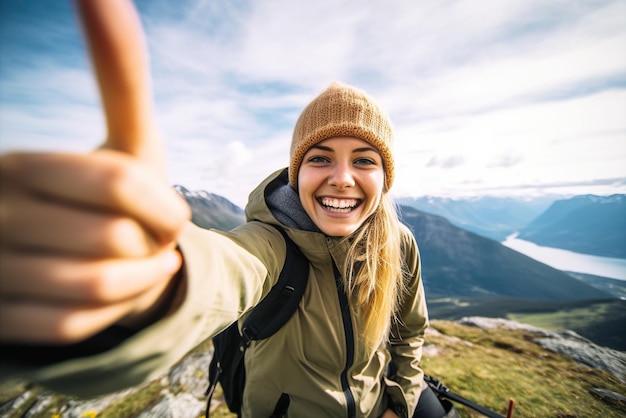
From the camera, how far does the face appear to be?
2.68 m

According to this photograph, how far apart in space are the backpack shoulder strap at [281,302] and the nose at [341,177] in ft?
2.52

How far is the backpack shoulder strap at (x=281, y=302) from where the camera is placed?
2.42 m

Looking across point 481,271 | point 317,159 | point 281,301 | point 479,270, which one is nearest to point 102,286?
point 281,301

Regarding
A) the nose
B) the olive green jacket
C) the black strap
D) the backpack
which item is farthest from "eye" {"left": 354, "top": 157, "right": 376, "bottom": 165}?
the black strap

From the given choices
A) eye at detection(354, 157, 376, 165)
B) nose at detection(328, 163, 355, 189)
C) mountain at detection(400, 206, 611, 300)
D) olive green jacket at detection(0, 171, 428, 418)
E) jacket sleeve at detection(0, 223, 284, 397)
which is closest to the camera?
jacket sleeve at detection(0, 223, 284, 397)

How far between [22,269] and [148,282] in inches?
9.9

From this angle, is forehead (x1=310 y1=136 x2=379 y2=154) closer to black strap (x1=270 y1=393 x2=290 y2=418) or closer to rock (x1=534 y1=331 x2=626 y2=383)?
black strap (x1=270 y1=393 x2=290 y2=418)

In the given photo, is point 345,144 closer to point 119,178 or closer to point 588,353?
point 119,178

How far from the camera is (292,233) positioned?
2.58 m

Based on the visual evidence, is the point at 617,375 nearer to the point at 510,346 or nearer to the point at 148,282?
the point at 510,346

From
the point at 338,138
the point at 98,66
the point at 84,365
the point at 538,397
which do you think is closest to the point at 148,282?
the point at 84,365

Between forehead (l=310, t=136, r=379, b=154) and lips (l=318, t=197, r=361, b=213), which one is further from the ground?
forehead (l=310, t=136, r=379, b=154)

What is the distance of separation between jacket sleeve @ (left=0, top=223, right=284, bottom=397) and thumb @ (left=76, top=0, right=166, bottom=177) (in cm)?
47

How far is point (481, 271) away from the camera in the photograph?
170 meters
